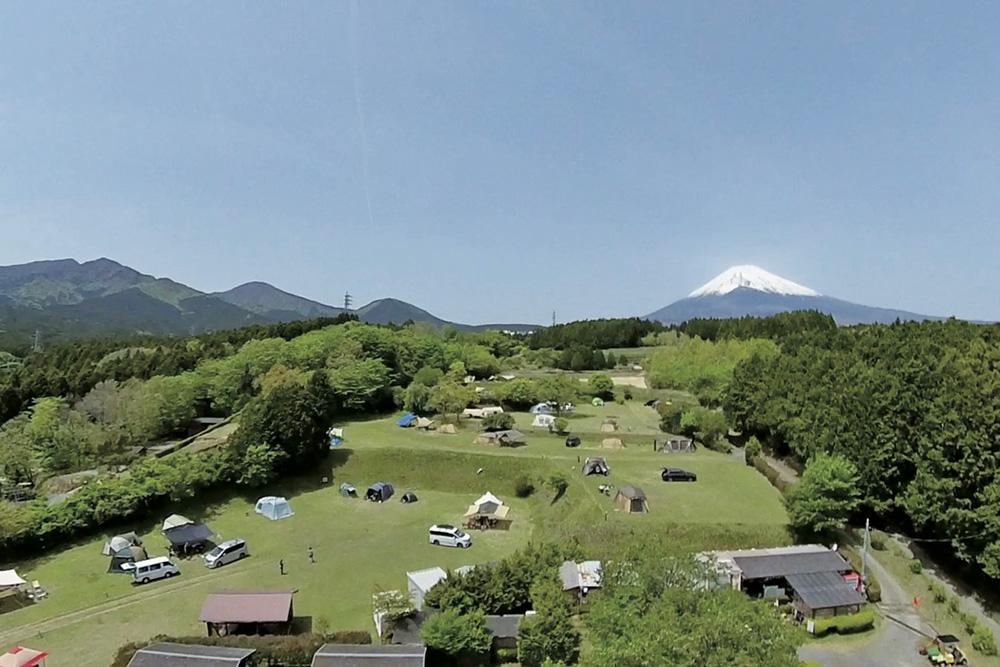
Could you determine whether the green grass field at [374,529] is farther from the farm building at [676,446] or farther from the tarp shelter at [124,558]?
the farm building at [676,446]

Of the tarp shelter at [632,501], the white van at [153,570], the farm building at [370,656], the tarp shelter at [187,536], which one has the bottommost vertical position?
the white van at [153,570]

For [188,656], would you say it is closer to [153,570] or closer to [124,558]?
[153,570]

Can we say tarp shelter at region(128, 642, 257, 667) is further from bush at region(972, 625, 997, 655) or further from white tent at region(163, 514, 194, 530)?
bush at region(972, 625, 997, 655)

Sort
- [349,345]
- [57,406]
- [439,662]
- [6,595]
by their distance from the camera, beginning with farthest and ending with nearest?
[349,345], [57,406], [6,595], [439,662]

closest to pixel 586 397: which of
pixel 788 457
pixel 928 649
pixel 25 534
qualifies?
pixel 788 457

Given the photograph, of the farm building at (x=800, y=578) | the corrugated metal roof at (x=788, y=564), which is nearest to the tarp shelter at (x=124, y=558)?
the farm building at (x=800, y=578)

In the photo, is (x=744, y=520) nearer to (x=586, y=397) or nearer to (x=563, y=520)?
(x=563, y=520)

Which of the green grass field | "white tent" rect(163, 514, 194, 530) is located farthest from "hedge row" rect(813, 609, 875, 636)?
"white tent" rect(163, 514, 194, 530)
